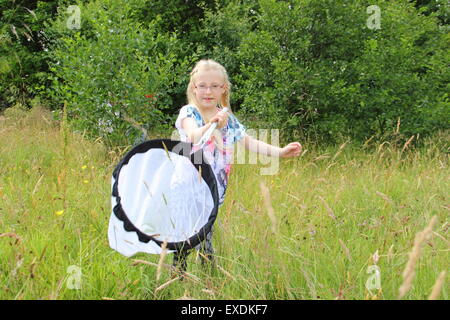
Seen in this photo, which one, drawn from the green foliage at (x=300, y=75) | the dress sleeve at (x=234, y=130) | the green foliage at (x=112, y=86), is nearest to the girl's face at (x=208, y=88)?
the dress sleeve at (x=234, y=130)

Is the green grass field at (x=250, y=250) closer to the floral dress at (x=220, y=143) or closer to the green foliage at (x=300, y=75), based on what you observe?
the floral dress at (x=220, y=143)

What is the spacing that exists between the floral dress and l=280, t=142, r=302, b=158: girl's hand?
1.09 feet

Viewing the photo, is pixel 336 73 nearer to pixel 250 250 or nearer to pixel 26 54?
pixel 250 250

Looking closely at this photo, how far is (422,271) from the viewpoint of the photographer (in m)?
2.15

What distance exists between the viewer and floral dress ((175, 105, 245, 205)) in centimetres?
247

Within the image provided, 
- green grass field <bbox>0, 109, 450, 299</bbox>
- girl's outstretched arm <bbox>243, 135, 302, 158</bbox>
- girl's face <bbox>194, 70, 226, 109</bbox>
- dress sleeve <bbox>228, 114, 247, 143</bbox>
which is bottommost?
green grass field <bbox>0, 109, 450, 299</bbox>

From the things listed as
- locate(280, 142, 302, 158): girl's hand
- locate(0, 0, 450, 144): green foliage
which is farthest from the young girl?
locate(0, 0, 450, 144): green foliage

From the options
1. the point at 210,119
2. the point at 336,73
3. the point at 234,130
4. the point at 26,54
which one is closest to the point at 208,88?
the point at 210,119

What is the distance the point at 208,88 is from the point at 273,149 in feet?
1.81

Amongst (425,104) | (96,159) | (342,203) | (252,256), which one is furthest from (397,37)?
(252,256)

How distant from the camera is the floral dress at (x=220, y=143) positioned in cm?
247

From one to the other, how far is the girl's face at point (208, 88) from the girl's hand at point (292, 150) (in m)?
0.51

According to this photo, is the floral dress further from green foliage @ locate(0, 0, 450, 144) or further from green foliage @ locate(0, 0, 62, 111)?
green foliage @ locate(0, 0, 62, 111)

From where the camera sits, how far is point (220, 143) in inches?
101
